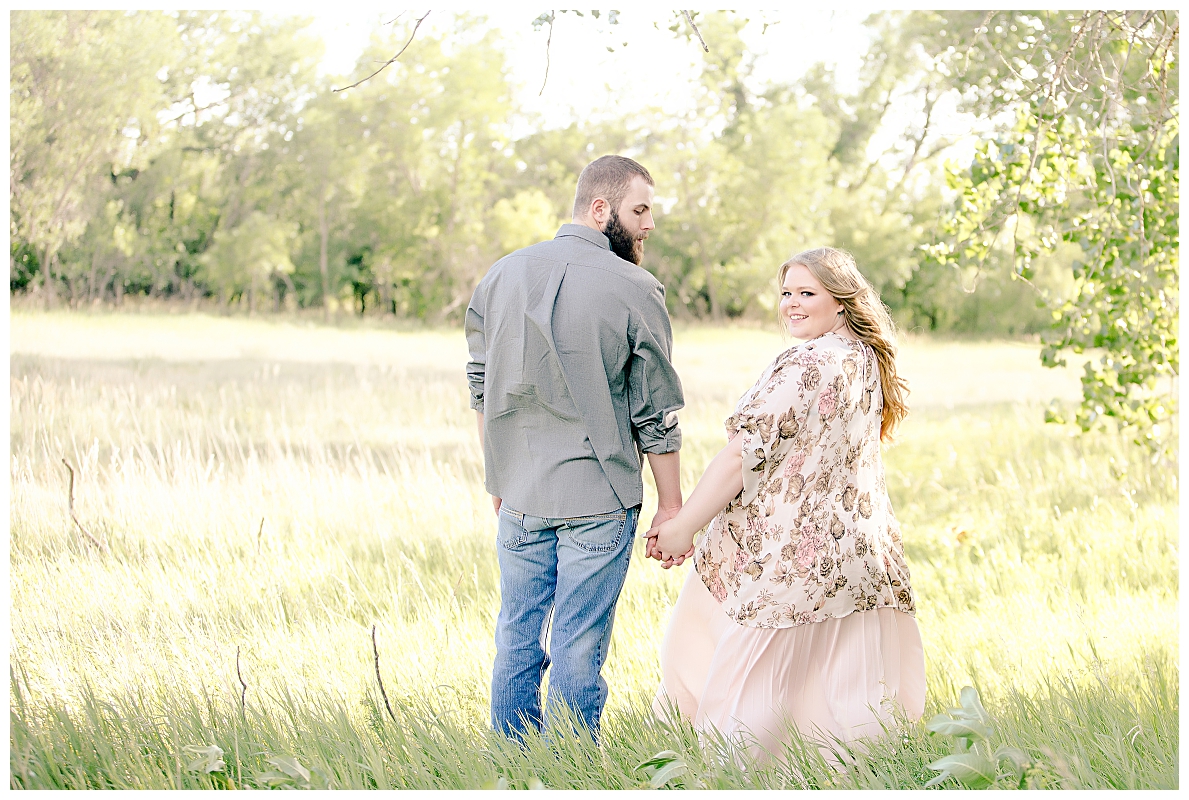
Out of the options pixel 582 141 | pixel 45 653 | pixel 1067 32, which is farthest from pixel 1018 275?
pixel 582 141

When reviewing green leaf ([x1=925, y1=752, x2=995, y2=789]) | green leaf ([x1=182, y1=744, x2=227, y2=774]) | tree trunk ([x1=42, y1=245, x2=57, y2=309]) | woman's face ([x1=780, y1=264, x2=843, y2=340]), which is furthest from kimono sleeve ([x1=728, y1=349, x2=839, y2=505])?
tree trunk ([x1=42, y1=245, x2=57, y2=309])

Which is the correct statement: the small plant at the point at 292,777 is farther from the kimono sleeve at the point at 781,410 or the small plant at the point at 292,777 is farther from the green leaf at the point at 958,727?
the green leaf at the point at 958,727

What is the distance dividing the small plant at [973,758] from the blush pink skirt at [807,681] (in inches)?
10.9

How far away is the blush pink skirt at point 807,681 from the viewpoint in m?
2.39

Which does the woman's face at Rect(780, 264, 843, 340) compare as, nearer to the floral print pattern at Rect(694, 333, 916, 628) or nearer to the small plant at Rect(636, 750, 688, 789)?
the floral print pattern at Rect(694, 333, 916, 628)

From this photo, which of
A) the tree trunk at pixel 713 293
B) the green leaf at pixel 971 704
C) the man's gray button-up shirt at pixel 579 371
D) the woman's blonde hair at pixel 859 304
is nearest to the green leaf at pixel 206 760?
the man's gray button-up shirt at pixel 579 371

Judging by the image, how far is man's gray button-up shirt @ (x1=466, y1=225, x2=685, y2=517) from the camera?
2.48m

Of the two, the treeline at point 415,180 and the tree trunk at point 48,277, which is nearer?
the tree trunk at point 48,277

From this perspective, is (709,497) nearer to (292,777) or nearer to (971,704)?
(971,704)

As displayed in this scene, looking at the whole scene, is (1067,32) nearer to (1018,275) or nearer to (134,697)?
(1018,275)

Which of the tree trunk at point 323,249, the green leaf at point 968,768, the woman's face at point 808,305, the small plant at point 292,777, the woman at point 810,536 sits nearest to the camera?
the green leaf at point 968,768

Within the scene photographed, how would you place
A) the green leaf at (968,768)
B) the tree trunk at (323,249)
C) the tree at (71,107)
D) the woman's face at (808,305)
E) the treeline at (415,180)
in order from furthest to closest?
the tree trunk at (323,249) → the treeline at (415,180) → the tree at (71,107) → the woman's face at (808,305) → the green leaf at (968,768)

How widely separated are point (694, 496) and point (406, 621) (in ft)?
6.66

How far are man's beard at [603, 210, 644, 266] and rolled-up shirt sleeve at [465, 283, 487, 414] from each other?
41cm
